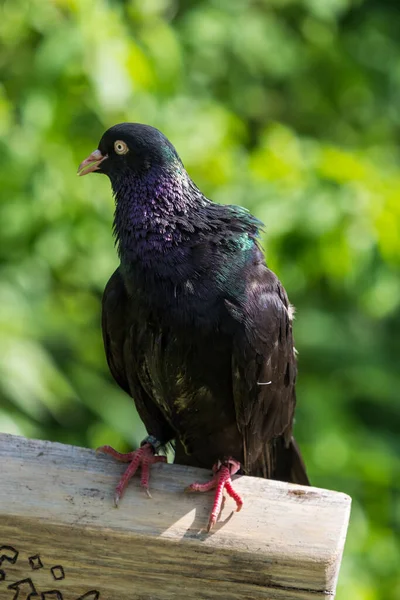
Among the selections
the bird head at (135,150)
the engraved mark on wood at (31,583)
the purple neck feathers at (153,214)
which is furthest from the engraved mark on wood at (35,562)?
the bird head at (135,150)

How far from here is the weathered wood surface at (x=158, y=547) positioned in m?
2.47

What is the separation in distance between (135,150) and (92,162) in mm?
218

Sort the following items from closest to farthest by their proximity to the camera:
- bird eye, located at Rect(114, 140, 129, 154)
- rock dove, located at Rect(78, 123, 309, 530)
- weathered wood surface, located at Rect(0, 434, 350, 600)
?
weathered wood surface, located at Rect(0, 434, 350, 600), rock dove, located at Rect(78, 123, 309, 530), bird eye, located at Rect(114, 140, 129, 154)

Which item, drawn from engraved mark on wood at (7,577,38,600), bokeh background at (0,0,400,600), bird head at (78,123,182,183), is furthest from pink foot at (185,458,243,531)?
bokeh background at (0,0,400,600)

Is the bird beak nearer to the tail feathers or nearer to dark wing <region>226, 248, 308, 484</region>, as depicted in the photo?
dark wing <region>226, 248, 308, 484</region>

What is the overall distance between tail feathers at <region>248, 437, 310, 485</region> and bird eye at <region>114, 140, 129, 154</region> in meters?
1.28

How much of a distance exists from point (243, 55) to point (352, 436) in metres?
2.48

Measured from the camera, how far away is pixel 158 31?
4543 millimetres

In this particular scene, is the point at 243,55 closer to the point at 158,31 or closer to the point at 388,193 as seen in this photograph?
the point at 158,31

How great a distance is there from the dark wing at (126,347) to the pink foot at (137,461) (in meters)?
0.24

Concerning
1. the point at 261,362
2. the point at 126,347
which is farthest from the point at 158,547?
the point at 126,347

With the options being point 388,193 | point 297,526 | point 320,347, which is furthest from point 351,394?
point 297,526

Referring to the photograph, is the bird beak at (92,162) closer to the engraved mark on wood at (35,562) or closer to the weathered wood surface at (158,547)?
the weathered wood surface at (158,547)

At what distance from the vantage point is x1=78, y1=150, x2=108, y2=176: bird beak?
3170mm
